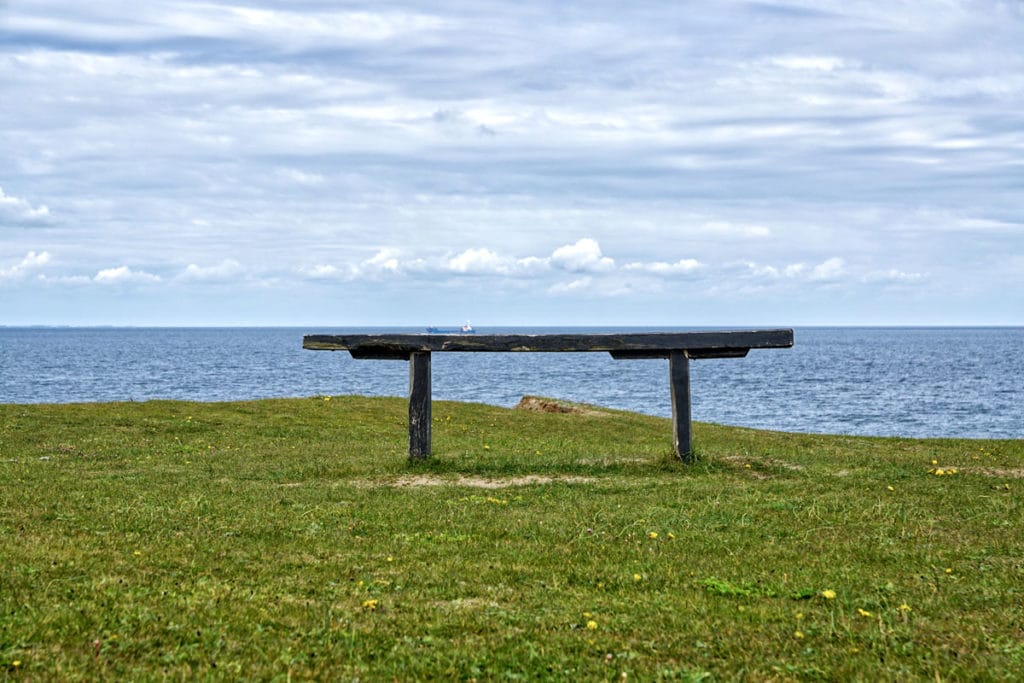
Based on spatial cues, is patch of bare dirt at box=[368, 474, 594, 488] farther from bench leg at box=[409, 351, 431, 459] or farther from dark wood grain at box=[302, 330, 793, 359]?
dark wood grain at box=[302, 330, 793, 359]

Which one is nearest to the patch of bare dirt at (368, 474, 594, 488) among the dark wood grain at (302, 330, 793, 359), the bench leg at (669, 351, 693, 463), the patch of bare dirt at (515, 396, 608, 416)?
the dark wood grain at (302, 330, 793, 359)

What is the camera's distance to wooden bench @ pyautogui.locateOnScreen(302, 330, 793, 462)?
1969 cm

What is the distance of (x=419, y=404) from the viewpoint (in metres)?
20.6

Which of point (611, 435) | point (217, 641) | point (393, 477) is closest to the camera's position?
point (217, 641)

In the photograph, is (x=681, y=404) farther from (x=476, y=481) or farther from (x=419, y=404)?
(x=419, y=404)

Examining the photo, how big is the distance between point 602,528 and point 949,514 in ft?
18.7

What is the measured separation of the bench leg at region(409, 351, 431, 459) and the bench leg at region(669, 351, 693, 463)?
5.44 meters

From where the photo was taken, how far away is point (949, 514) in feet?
47.8

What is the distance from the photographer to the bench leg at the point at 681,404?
2033 centimetres

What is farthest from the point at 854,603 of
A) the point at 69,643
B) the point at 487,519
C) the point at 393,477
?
the point at 393,477

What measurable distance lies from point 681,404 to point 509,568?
10381 millimetres

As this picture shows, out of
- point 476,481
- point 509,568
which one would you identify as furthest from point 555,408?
point 509,568

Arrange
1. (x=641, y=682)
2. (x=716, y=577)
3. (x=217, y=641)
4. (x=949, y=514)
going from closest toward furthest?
(x=641, y=682) → (x=217, y=641) → (x=716, y=577) → (x=949, y=514)

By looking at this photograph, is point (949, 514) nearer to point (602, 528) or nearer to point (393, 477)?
point (602, 528)
